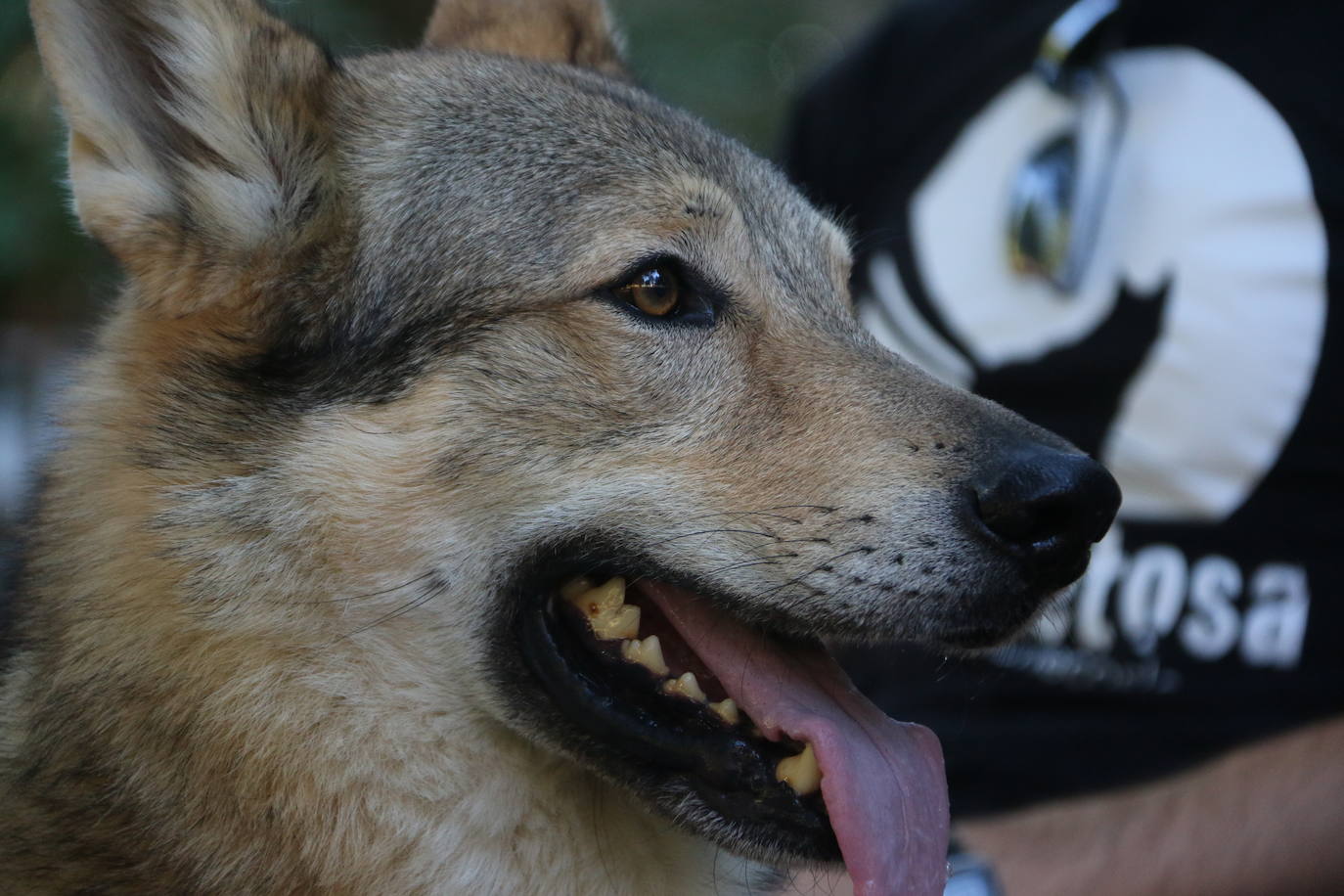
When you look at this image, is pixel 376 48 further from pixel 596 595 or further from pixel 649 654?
pixel 649 654

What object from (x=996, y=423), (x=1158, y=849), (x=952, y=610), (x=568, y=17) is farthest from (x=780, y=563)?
(x=568, y=17)

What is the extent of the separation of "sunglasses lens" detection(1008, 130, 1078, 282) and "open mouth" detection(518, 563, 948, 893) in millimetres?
1800

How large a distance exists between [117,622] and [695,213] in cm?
144

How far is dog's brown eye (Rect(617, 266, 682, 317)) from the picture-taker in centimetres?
268

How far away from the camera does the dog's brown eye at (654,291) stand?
268cm

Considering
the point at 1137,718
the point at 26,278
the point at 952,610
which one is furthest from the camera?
the point at 26,278

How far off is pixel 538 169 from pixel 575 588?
0.91 meters

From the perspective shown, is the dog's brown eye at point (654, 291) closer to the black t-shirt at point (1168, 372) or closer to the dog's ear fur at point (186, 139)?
the dog's ear fur at point (186, 139)

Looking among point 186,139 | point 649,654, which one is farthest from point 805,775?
point 186,139

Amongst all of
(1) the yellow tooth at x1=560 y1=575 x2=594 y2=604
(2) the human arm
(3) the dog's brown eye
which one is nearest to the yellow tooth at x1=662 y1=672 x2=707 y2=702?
(1) the yellow tooth at x1=560 y1=575 x2=594 y2=604

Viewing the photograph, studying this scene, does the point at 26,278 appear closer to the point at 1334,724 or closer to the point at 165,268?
the point at 165,268

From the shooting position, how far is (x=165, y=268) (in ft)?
8.56

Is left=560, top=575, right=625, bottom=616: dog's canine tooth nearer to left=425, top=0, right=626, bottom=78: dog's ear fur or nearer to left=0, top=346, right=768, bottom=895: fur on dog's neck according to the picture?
left=0, top=346, right=768, bottom=895: fur on dog's neck

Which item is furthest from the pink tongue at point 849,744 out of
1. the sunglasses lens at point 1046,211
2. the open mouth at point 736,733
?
the sunglasses lens at point 1046,211
